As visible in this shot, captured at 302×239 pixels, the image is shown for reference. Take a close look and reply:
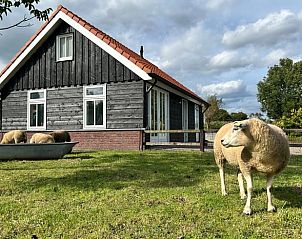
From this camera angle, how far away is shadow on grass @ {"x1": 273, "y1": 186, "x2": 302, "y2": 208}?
509 centimetres

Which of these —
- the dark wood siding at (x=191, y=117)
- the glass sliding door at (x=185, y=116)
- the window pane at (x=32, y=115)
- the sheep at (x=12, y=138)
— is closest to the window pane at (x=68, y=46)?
the window pane at (x=32, y=115)

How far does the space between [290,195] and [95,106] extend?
1195cm

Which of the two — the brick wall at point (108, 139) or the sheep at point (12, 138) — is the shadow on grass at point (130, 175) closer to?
the brick wall at point (108, 139)

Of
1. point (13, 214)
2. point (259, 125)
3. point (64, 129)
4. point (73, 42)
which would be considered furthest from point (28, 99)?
point (259, 125)

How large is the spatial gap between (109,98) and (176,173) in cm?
847

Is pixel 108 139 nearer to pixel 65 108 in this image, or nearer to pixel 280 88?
pixel 65 108

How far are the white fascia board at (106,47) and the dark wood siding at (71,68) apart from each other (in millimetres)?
313

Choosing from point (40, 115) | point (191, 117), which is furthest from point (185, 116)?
point (40, 115)

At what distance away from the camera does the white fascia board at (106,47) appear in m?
14.5

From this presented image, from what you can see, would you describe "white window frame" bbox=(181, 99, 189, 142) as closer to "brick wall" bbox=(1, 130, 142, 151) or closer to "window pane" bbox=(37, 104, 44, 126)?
"brick wall" bbox=(1, 130, 142, 151)

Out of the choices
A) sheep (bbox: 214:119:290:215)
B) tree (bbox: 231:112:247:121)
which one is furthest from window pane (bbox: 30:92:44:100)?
tree (bbox: 231:112:247:121)

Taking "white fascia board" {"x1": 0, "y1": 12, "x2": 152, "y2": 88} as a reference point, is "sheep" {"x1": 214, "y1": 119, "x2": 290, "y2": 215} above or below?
below

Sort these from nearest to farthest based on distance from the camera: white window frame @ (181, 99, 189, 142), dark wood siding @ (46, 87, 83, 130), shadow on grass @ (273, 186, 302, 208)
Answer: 1. shadow on grass @ (273, 186, 302, 208)
2. dark wood siding @ (46, 87, 83, 130)
3. white window frame @ (181, 99, 189, 142)

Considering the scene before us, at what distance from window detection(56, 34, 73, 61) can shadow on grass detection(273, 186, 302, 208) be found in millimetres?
13539
